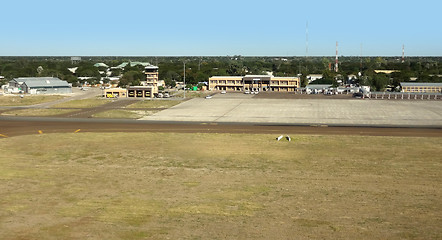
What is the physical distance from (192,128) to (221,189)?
40.7 m

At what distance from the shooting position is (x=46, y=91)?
166 meters

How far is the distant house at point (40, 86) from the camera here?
16486cm

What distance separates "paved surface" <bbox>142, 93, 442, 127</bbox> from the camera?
9188 cm

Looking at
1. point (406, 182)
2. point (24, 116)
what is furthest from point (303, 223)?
point (24, 116)

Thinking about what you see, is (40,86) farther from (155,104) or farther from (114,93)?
(155,104)

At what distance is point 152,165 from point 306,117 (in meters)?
55.2

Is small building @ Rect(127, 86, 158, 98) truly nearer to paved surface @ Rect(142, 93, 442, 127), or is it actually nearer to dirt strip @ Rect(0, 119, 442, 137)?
paved surface @ Rect(142, 93, 442, 127)

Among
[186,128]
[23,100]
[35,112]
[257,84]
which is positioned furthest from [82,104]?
[257,84]

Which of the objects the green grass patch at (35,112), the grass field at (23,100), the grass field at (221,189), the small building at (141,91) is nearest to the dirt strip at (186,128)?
the grass field at (221,189)

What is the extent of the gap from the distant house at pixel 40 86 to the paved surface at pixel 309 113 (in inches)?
2635

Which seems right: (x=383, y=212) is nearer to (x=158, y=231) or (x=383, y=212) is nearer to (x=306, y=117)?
(x=158, y=231)

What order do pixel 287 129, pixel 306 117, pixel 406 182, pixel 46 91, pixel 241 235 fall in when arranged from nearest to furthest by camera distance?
pixel 241 235 → pixel 406 182 → pixel 287 129 → pixel 306 117 → pixel 46 91

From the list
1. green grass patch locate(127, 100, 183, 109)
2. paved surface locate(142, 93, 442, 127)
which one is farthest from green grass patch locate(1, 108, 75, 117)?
paved surface locate(142, 93, 442, 127)

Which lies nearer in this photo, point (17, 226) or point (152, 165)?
point (17, 226)
